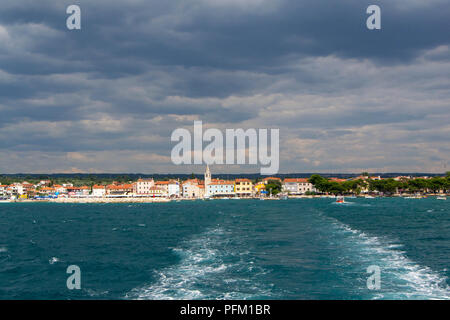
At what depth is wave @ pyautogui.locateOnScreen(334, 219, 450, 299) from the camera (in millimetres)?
18625

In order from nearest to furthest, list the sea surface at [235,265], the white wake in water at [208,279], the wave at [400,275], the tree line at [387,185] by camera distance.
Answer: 1. the wave at [400,275]
2. the white wake in water at [208,279]
3. the sea surface at [235,265]
4. the tree line at [387,185]

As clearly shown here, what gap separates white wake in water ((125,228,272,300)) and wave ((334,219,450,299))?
21.0ft

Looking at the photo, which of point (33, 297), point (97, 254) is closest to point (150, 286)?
point (33, 297)

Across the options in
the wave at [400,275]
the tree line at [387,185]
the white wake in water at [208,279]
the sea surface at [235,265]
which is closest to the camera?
the wave at [400,275]

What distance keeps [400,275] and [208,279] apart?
11.2m

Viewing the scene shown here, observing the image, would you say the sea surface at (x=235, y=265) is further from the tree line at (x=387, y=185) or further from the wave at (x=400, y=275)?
the tree line at (x=387, y=185)

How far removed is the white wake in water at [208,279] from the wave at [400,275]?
6.40 meters

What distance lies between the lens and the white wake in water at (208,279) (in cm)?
1927

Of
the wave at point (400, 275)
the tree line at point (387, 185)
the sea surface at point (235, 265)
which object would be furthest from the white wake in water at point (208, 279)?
the tree line at point (387, 185)

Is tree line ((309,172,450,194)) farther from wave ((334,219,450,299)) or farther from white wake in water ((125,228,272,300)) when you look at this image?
white wake in water ((125,228,272,300))

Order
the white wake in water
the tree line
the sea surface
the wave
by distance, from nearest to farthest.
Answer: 1. the wave
2. the white wake in water
3. the sea surface
4. the tree line

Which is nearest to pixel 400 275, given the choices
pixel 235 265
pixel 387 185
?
pixel 235 265

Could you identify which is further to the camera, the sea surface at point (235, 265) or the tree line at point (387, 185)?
the tree line at point (387, 185)

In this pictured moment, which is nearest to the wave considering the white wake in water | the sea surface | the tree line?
the sea surface
